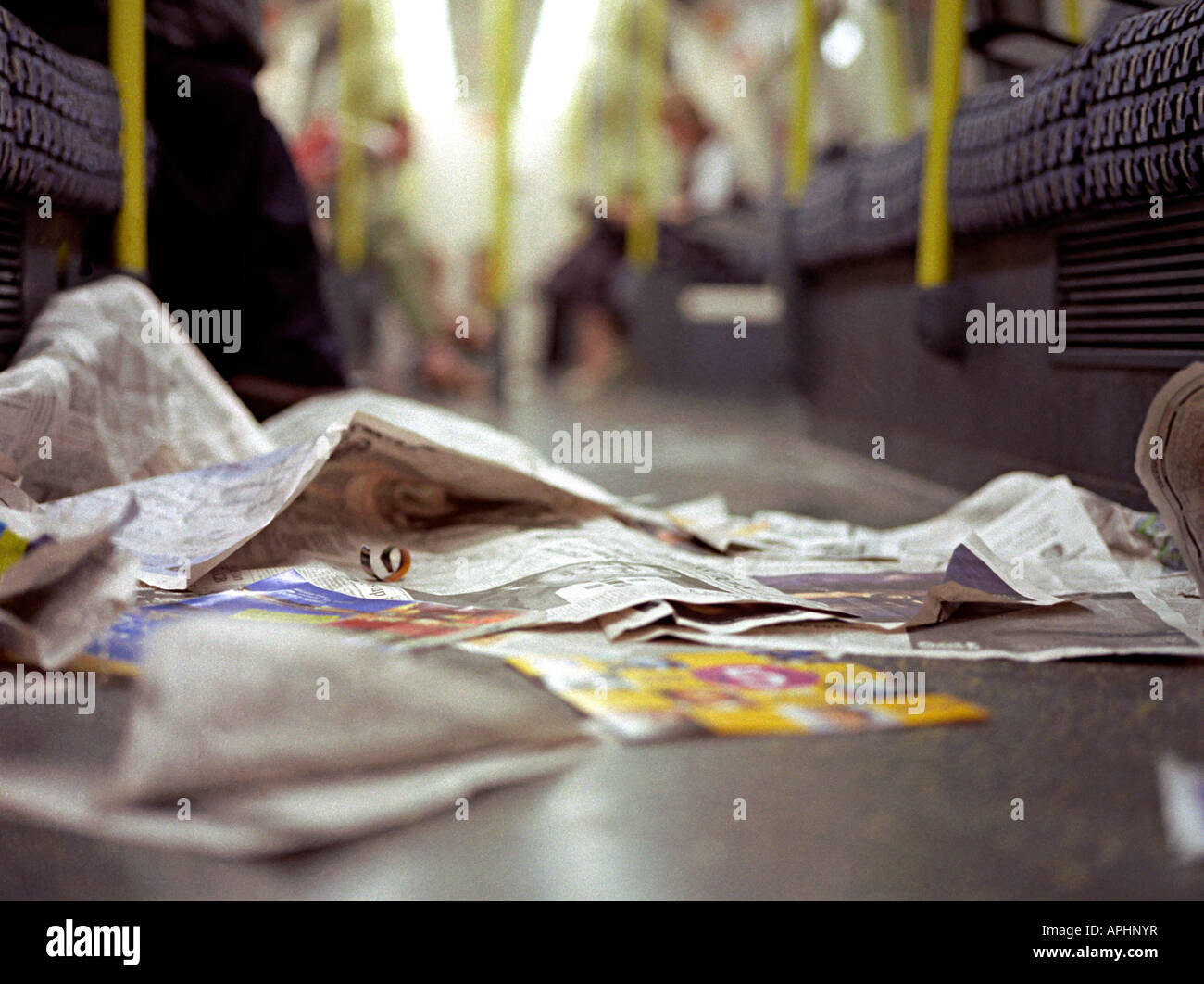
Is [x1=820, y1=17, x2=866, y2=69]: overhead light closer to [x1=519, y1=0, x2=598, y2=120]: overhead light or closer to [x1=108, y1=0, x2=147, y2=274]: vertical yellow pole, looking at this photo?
[x1=519, y1=0, x2=598, y2=120]: overhead light

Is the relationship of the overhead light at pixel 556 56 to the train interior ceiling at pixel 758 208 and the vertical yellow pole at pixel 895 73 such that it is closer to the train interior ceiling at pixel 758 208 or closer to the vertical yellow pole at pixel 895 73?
the train interior ceiling at pixel 758 208

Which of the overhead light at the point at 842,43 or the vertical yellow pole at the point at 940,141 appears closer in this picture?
the vertical yellow pole at the point at 940,141

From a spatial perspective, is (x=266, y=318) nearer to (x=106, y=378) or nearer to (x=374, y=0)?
(x=106, y=378)

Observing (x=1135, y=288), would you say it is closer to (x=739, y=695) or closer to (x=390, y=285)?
(x=739, y=695)

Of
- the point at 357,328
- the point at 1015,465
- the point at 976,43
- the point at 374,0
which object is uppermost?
the point at 374,0

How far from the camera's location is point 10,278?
113 centimetres

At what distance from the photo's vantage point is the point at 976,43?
1461 mm

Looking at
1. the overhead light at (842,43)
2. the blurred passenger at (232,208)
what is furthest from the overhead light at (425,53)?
the blurred passenger at (232,208)

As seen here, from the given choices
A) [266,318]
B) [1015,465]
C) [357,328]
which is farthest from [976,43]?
[357,328]

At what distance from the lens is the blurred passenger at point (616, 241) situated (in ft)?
17.8

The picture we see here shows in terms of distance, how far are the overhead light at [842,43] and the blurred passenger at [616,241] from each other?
949mm

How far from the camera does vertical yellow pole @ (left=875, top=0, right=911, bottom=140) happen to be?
12.1 feet
